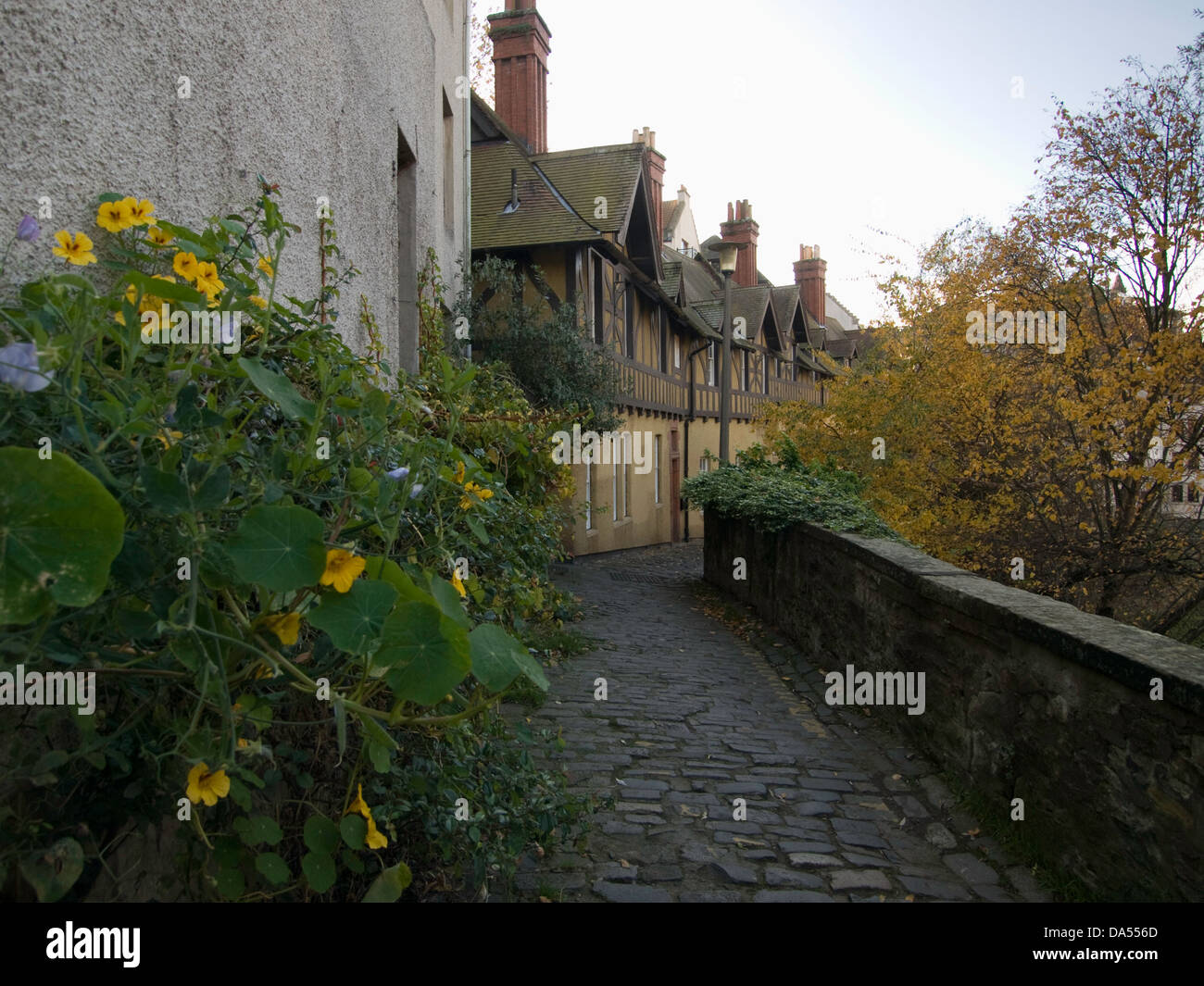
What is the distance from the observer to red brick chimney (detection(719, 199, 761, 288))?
30173mm

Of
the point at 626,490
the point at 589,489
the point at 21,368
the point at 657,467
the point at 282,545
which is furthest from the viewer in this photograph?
the point at 657,467

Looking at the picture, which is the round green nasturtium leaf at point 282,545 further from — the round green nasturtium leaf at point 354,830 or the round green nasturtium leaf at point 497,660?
the round green nasturtium leaf at point 354,830

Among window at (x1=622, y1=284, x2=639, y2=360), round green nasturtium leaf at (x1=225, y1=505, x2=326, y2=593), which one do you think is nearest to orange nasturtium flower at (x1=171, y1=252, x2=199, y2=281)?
round green nasturtium leaf at (x1=225, y1=505, x2=326, y2=593)

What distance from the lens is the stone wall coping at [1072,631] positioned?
8.80 feet

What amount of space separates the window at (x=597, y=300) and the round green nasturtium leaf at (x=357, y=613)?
14441 millimetres

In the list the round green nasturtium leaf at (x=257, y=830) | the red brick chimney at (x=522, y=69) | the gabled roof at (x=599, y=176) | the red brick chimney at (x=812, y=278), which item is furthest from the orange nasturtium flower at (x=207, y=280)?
the red brick chimney at (x=812, y=278)

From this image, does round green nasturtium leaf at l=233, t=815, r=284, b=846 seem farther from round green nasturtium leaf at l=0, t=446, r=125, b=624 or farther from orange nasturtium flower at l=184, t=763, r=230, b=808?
round green nasturtium leaf at l=0, t=446, r=125, b=624

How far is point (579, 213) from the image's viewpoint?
15789mm

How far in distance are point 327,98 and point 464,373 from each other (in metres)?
2.87

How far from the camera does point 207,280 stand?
6.42 ft

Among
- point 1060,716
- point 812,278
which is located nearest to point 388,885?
point 1060,716

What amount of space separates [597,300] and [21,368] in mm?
15295

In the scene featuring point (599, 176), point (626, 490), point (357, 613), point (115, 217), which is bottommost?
point (357, 613)

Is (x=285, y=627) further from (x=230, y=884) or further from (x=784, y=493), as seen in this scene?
(x=784, y=493)
